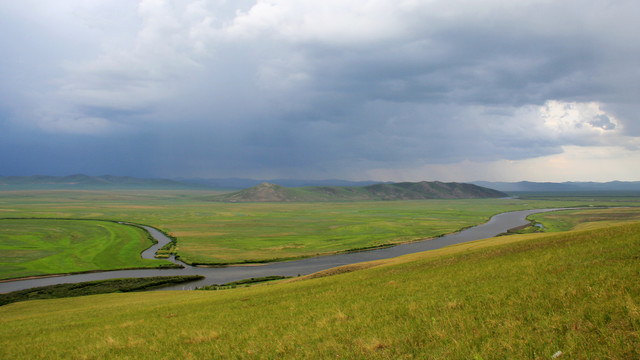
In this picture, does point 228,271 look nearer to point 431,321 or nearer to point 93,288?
point 93,288

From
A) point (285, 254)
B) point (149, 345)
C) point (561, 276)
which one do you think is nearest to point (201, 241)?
point (285, 254)

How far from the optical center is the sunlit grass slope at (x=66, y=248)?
238 feet

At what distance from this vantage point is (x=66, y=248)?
9044 cm

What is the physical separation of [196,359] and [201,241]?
98987mm

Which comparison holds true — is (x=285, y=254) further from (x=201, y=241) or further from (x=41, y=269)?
(x=41, y=269)

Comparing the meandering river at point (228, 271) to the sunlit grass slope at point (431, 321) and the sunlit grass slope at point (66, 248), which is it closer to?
the sunlit grass slope at point (66, 248)

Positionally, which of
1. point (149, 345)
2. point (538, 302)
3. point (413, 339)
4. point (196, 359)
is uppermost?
point (538, 302)

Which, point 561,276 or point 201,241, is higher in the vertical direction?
point 561,276

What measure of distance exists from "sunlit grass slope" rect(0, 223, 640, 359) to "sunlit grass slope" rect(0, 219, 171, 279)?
5740cm

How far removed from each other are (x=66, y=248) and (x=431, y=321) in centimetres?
10845

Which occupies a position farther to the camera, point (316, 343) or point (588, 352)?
point (316, 343)

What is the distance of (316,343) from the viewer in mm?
11977

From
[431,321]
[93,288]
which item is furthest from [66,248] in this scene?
[431,321]

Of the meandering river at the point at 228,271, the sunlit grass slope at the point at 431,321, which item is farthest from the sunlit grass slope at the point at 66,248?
the sunlit grass slope at the point at 431,321
